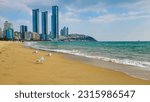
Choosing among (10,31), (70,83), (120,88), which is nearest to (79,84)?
(70,83)

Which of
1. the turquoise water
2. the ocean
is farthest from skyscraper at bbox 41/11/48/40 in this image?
Answer: the ocean

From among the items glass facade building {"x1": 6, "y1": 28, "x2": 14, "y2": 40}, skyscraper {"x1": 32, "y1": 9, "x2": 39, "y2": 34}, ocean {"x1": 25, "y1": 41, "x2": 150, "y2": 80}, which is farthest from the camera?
glass facade building {"x1": 6, "y1": 28, "x2": 14, "y2": 40}

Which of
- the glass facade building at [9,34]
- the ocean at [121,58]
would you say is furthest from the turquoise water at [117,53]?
the glass facade building at [9,34]

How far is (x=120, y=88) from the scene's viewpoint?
627 centimetres

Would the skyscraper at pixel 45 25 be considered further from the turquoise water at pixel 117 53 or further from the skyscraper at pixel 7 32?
the turquoise water at pixel 117 53

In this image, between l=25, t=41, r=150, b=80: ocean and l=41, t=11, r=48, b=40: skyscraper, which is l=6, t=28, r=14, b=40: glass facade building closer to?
l=41, t=11, r=48, b=40: skyscraper

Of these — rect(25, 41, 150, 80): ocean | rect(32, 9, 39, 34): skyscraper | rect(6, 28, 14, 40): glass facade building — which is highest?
rect(32, 9, 39, 34): skyscraper

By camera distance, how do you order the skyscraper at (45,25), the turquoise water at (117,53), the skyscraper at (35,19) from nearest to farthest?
the turquoise water at (117,53)
the skyscraper at (35,19)
the skyscraper at (45,25)

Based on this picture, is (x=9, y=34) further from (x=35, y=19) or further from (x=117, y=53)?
(x=117, y=53)

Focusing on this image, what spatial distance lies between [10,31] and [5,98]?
442ft

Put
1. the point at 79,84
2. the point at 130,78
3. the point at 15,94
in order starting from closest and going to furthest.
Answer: the point at 15,94 → the point at 79,84 → the point at 130,78

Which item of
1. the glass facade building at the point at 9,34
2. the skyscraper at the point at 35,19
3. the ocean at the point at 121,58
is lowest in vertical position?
the ocean at the point at 121,58

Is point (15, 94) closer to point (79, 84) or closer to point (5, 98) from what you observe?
point (5, 98)

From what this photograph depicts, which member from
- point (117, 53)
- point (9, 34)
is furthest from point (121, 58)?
point (9, 34)
